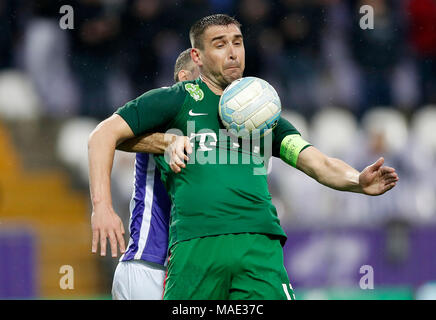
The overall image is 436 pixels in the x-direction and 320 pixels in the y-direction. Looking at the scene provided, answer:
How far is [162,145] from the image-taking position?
4.93m

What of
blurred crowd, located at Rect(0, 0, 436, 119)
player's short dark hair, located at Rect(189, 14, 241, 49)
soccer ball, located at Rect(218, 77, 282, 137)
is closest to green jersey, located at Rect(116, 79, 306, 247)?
soccer ball, located at Rect(218, 77, 282, 137)

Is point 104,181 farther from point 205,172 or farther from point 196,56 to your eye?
point 196,56

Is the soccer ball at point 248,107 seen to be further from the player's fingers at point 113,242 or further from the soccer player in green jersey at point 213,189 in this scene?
the player's fingers at point 113,242

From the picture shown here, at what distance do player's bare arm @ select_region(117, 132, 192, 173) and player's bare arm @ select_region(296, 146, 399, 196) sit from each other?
2.58 feet

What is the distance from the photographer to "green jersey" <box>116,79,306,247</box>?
15.3 feet

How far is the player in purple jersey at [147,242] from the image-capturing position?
5.30 metres

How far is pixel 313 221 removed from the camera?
1156 cm

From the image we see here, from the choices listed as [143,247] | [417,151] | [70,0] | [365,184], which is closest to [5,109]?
[70,0]

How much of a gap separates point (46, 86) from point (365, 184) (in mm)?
7776

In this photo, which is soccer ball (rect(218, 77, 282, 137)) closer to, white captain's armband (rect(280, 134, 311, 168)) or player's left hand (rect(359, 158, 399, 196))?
white captain's armband (rect(280, 134, 311, 168))

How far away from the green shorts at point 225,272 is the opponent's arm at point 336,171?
26.0 inches

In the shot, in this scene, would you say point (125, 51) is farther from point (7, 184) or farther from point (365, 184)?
point (365, 184)

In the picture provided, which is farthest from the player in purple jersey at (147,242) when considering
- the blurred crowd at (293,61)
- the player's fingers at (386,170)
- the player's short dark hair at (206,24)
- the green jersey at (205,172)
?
the blurred crowd at (293,61)

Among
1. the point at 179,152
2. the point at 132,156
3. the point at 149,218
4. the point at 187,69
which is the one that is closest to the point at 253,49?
the point at 132,156
